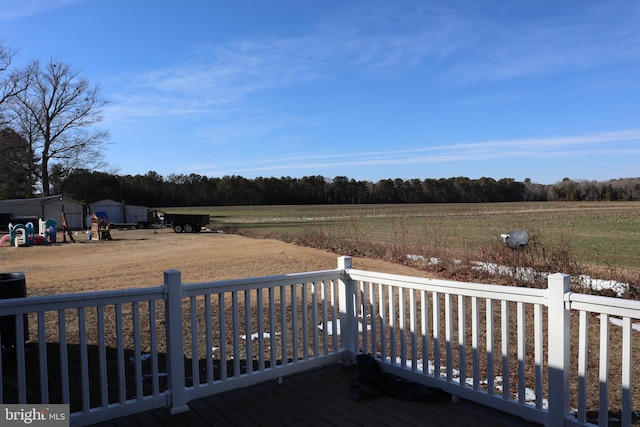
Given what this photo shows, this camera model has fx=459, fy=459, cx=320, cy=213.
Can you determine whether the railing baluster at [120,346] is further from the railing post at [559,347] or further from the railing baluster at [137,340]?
the railing post at [559,347]

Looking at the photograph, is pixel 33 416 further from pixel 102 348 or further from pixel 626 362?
pixel 626 362

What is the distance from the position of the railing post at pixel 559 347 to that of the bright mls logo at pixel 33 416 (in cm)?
293

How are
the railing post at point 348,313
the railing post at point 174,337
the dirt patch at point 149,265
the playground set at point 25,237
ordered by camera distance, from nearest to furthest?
the railing post at point 174,337 < the railing post at point 348,313 < the dirt patch at point 149,265 < the playground set at point 25,237

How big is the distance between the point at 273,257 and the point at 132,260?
4.97 metres

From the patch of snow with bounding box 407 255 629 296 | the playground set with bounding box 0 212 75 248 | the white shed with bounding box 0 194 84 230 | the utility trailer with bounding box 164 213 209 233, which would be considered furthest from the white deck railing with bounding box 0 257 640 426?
Result: the white shed with bounding box 0 194 84 230

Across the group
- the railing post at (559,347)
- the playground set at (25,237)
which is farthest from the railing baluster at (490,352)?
the playground set at (25,237)

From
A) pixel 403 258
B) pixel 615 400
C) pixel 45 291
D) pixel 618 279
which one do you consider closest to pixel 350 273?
pixel 615 400

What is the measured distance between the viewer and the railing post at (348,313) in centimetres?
414

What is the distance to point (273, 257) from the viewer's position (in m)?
14.9

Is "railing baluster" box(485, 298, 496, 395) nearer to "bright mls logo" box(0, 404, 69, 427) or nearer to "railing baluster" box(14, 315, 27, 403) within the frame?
"bright mls logo" box(0, 404, 69, 427)

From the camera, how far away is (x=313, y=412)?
126 inches

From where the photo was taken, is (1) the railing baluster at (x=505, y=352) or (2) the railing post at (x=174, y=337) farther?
(2) the railing post at (x=174, y=337)

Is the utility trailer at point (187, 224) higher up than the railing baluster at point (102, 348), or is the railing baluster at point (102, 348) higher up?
the railing baluster at point (102, 348)

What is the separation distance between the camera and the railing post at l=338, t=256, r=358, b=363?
414 cm
